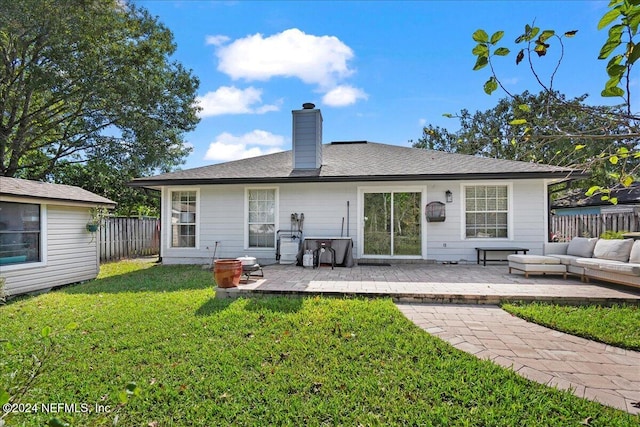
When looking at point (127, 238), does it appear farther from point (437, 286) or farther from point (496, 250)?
point (496, 250)

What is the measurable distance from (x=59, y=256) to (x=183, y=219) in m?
3.26

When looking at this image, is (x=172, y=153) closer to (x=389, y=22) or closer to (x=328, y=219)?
(x=328, y=219)

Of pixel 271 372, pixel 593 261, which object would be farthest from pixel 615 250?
pixel 271 372

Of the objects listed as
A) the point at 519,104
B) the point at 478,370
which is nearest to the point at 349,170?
the point at 478,370

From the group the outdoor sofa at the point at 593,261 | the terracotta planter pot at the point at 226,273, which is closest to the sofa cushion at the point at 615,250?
the outdoor sofa at the point at 593,261

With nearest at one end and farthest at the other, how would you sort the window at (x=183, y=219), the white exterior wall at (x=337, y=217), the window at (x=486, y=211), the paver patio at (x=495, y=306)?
the paver patio at (x=495, y=306) → the white exterior wall at (x=337, y=217) → the window at (x=486, y=211) → the window at (x=183, y=219)

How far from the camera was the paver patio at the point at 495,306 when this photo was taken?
296 centimetres

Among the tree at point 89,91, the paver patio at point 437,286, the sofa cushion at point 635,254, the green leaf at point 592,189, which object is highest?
the tree at point 89,91

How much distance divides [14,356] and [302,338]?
3.14 meters

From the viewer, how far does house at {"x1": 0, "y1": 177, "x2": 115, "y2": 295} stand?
611 cm

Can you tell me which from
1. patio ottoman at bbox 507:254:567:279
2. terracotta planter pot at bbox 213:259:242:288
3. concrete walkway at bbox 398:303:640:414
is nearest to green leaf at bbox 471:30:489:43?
concrete walkway at bbox 398:303:640:414

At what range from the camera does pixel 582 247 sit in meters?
7.08

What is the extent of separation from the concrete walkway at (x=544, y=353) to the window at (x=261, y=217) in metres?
5.59

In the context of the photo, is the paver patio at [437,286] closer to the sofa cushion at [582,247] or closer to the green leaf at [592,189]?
the sofa cushion at [582,247]
